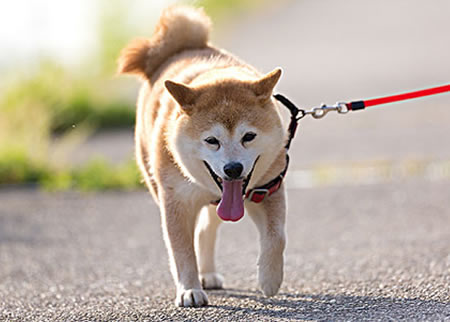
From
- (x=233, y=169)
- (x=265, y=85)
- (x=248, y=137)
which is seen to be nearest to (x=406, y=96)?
(x=265, y=85)

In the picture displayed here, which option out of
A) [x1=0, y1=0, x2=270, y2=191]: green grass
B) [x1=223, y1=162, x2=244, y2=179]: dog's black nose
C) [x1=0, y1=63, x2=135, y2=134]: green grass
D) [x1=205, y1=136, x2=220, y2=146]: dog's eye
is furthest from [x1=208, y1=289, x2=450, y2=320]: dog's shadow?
[x1=0, y1=63, x2=135, y2=134]: green grass

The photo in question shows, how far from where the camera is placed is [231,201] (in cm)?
457

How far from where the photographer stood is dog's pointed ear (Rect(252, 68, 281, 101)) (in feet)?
15.5

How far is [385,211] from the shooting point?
7.72 metres

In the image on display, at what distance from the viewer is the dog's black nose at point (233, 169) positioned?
14.5ft

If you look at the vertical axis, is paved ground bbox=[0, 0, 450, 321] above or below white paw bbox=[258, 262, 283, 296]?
below

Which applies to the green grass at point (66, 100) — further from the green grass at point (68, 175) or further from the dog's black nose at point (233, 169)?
the dog's black nose at point (233, 169)

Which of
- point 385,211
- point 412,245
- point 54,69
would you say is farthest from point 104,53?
point 412,245

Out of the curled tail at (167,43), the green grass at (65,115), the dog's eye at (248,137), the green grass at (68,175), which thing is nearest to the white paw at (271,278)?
the dog's eye at (248,137)

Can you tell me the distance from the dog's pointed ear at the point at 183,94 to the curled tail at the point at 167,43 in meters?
1.21

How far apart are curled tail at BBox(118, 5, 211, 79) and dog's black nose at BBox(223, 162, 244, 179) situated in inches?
64.8

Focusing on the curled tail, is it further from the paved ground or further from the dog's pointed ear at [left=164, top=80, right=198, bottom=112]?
the paved ground

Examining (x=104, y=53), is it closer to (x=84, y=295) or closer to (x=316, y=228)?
(x=316, y=228)

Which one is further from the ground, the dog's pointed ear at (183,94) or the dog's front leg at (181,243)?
the dog's pointed ear at (183,94)
